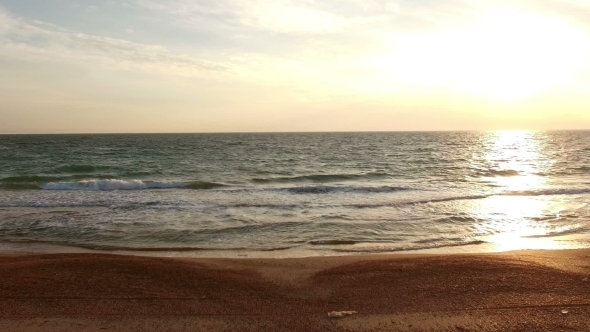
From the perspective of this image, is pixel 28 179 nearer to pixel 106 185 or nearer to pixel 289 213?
pixel 106 185

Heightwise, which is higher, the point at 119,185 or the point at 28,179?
the point at 28,179

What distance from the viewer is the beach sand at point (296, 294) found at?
5.95 meters

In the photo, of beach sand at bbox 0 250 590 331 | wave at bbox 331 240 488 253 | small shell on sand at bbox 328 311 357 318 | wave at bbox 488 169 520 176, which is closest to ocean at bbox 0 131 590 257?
wave at bbox 331 240 488 253

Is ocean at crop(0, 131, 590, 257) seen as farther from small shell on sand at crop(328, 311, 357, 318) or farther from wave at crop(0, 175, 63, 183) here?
small shell on sand at crop(328, 311, 357, 318)

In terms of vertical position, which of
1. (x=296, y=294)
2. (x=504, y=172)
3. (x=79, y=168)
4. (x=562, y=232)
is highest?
(x=79, y=168)

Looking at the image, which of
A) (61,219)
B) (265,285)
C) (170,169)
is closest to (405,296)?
(265,285)

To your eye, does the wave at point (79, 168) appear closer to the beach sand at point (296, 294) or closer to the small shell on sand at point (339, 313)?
the beach sand at point (296, 294)

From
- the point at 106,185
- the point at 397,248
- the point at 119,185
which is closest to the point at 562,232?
the point at 397,248

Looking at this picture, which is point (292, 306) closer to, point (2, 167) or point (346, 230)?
point (346, 230)

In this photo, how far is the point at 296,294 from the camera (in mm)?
7129

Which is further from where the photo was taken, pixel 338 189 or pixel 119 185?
pixel 119 185

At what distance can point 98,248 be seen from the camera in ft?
36.6

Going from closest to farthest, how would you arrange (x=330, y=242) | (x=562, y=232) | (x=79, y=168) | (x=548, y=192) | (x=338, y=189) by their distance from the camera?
(x=330, y=242)
(x=562, y=232)
(x=548, y=192)
(x=338, y=189)
(x=79, y=168)

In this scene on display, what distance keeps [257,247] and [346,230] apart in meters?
3.04
